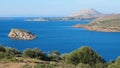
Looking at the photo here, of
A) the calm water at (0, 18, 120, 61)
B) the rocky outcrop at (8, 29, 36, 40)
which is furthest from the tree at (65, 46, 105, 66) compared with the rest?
the rocky outcrop at (8, 29, 36, 40)

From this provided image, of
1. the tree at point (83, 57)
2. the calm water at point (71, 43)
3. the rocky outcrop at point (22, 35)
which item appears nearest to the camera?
the tree at point (83, 57)

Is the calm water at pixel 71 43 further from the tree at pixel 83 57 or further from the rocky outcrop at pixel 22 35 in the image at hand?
the tree at pixel 83 57

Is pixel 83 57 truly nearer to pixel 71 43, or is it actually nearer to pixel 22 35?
pixel 71 43

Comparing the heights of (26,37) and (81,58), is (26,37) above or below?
below

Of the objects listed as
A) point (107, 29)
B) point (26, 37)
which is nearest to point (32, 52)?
point (26, 37)

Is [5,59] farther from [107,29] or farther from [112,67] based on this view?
[107,29]

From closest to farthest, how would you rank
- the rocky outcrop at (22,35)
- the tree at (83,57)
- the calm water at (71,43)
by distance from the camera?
1. the tree at (83,57)
2. the calm water at (71,43)
3. the rocky outcrop at (22,35)

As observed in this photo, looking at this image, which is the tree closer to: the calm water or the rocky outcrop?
the calm water

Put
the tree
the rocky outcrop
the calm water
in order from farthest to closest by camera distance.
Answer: the rocky outcrop → the calm water → the tree

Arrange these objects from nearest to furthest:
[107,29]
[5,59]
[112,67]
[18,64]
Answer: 1. [18,64]
2. [5,59]
3. [112,67]
4. [107,29]

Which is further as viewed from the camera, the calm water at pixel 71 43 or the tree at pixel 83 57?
the calm water at pixel 71 43

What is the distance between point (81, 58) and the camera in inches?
787

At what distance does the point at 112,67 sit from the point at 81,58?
4.10 metres

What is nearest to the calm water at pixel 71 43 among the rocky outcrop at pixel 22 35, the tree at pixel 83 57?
the rocky outcrop at pixel 22 35
